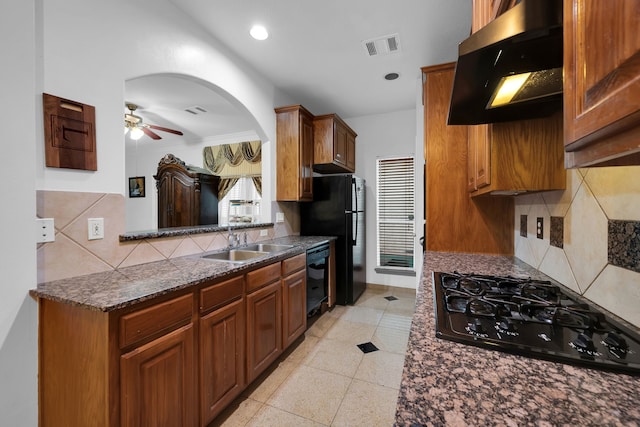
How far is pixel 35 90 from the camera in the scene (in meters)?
1.25

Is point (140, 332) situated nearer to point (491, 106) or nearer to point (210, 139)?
point (491, 106)

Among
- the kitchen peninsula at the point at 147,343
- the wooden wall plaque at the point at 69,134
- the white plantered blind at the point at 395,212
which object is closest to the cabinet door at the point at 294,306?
the kitchen peninsula at the point at 147,343

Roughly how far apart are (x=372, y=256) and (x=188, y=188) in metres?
2.97

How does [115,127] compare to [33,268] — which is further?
[115,127]

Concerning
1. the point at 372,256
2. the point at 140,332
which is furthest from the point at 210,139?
the point at 140,332

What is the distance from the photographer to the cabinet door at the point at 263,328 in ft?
5.84

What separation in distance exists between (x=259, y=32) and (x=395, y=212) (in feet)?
9.54

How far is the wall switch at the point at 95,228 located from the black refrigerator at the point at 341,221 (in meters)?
2.37

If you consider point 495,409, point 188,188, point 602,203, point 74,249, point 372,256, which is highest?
point 188,188

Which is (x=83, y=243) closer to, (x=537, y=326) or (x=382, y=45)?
(x=537, y=326)

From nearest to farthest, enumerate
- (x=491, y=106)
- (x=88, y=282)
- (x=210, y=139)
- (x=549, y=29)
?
(x=549, y=29)
(x=491, y=106)
(x=88, y=282)
(x=210, y=139)

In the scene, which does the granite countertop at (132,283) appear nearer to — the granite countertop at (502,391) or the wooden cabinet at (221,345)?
the wooden cabinet at (221,345)

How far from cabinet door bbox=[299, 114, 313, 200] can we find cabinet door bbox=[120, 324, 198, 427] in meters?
2.09

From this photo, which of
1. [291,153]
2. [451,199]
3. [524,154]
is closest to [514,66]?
[524,154]
